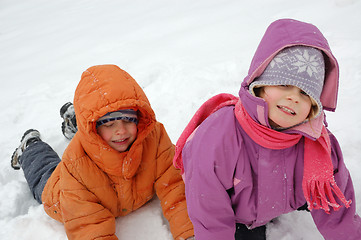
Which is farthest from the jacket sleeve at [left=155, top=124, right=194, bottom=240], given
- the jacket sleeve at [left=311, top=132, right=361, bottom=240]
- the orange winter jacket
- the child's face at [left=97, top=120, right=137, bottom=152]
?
the jacket sleeve at [left=311, top=132, right=361, bottom=240]

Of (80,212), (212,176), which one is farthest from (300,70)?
(80,212)

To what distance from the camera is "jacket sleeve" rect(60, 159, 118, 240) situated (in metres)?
1.66

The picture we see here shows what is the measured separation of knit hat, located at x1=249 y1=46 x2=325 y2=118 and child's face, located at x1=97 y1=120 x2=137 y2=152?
0.80m

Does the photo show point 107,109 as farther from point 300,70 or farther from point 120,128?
point 300,70

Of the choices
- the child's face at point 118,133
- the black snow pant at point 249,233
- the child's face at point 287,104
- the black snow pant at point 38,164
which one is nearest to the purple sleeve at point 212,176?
the child's face at point 287,104

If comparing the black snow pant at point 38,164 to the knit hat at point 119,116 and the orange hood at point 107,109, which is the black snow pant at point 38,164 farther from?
the knit hat at point 119,116

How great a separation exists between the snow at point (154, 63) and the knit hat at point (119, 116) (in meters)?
0.64

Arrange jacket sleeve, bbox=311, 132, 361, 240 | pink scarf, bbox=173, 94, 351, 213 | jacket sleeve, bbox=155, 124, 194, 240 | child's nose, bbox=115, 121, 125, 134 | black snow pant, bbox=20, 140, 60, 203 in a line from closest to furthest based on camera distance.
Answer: pink scarf, bbox=173, 94, 351, 213 < jacket sleeve, bbox=311, 132, 361, 240 < child's nose, bbox=115, 121, 125, 134 < jacket sleeve, bbox=155, 124, 194, 240 < black snow pant, bbox=20, 140, 60, 203

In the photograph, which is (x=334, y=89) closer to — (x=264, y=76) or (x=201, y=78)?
(x=264, y=76)

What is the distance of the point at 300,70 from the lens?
1.09 metres

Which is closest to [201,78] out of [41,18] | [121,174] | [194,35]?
[194,35]

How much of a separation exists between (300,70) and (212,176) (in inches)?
21.2

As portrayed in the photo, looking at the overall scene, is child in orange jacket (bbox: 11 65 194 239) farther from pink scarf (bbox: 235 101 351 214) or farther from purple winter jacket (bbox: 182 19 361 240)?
pink scarf (bbox: 235 101 351 214)

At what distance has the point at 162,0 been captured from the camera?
228 inches
